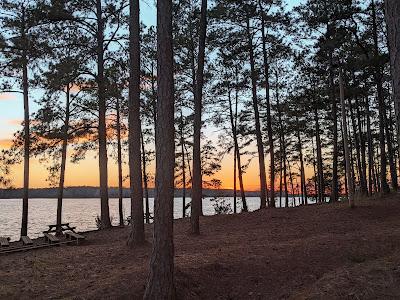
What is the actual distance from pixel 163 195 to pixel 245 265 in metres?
3.29

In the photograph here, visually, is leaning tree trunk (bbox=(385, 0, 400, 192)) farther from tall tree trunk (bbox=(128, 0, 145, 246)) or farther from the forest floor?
tall tree trunk (bbox=(128, 0, 145, 246))

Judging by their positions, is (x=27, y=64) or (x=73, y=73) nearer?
(x=73, y=73)

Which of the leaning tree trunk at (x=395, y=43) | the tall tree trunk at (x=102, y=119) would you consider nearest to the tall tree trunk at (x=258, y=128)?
the tall tree trunk at (x=102, y=119)

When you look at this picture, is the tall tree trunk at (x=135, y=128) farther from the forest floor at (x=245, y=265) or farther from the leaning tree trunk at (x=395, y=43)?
the leaning tree trunk at (x=395, y=43)

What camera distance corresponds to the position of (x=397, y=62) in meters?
5.20

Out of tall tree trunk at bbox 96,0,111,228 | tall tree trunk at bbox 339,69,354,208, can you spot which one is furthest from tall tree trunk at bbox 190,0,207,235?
tall tree trunk at bbox 339,69,354,208

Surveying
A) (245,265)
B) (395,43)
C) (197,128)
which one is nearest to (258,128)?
(197,128)

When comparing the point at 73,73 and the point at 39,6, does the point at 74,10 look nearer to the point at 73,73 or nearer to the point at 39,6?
the point at 39,6

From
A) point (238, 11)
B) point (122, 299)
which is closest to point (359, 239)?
point (122, 299)

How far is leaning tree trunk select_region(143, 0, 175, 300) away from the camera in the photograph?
22.4ft

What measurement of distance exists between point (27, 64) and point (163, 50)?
508 inches

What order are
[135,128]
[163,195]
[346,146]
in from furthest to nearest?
[346,146] < [135,128] < [163,195]

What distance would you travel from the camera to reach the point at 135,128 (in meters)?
11.8

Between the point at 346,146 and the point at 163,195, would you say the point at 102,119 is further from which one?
the point at 163,195
